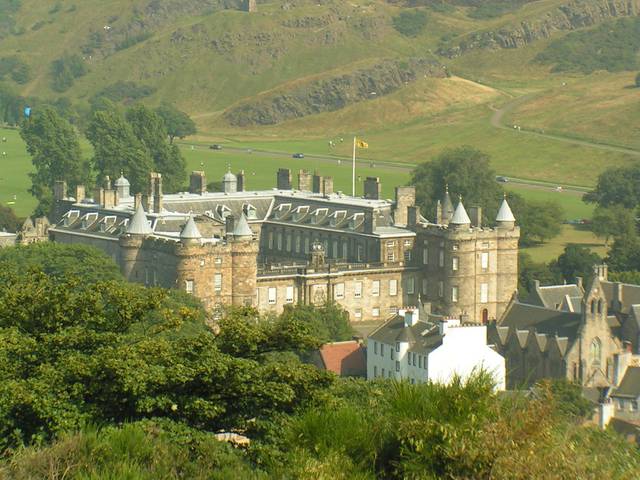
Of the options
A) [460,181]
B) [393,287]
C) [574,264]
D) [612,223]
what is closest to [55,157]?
[460,181]

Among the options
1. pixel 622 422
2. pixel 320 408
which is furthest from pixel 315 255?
pixel 320 408

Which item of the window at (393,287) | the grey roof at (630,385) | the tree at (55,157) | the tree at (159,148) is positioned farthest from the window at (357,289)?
the tree at (55,157)

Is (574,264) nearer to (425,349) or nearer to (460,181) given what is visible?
(460,181)

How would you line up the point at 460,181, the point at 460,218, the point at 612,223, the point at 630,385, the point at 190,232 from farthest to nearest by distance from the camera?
the point at 460,181 < the point at 612,223 < the point at 460,218 < the point at 190,232 < the point at 630,385

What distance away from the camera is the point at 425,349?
296ft

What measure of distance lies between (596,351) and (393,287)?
69.8 feet

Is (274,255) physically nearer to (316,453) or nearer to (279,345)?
(279,345)

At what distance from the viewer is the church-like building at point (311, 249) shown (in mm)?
108500

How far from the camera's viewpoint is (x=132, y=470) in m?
36.2

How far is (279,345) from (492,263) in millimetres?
66988

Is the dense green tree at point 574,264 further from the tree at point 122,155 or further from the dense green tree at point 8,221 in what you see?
the tree at point 122,155

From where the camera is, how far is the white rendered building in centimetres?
8900

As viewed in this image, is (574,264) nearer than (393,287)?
No

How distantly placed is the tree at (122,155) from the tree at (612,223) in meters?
31.7
